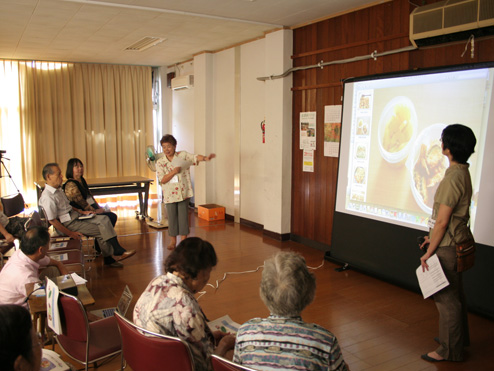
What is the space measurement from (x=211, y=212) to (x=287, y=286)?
607cm

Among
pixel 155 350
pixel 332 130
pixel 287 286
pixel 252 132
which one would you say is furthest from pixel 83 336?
pixel 252 132

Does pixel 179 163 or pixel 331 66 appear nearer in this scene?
pixel 331 66

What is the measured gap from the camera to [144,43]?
23.9 ft

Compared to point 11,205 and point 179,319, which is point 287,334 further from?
point 11,205

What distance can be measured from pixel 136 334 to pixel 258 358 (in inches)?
22.0

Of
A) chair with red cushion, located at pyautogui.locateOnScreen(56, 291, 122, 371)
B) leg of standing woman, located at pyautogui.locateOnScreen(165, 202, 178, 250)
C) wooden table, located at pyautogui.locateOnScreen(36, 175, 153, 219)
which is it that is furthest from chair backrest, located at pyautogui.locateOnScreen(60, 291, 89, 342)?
wooden table, located at pyautogui.locateOnScreen(36, 175, 153, 219)

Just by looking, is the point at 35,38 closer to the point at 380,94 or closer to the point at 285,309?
the point at 380,94

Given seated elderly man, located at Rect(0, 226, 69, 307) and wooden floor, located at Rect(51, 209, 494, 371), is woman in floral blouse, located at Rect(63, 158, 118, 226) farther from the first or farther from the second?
seated elderly man, located at Rect(0, 226, 69, 307)

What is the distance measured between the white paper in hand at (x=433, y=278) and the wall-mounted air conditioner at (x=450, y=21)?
197cm

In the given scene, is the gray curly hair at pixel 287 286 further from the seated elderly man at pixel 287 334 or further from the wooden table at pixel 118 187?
the wooden table at pixel 118 187

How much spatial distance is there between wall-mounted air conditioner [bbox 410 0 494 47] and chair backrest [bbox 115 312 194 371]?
3.37 metres

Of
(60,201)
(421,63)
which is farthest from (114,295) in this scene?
(421,63)

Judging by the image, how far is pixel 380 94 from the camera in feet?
14.7

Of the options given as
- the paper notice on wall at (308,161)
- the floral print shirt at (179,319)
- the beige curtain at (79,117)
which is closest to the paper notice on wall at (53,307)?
the floral print shirt at (179,319)
